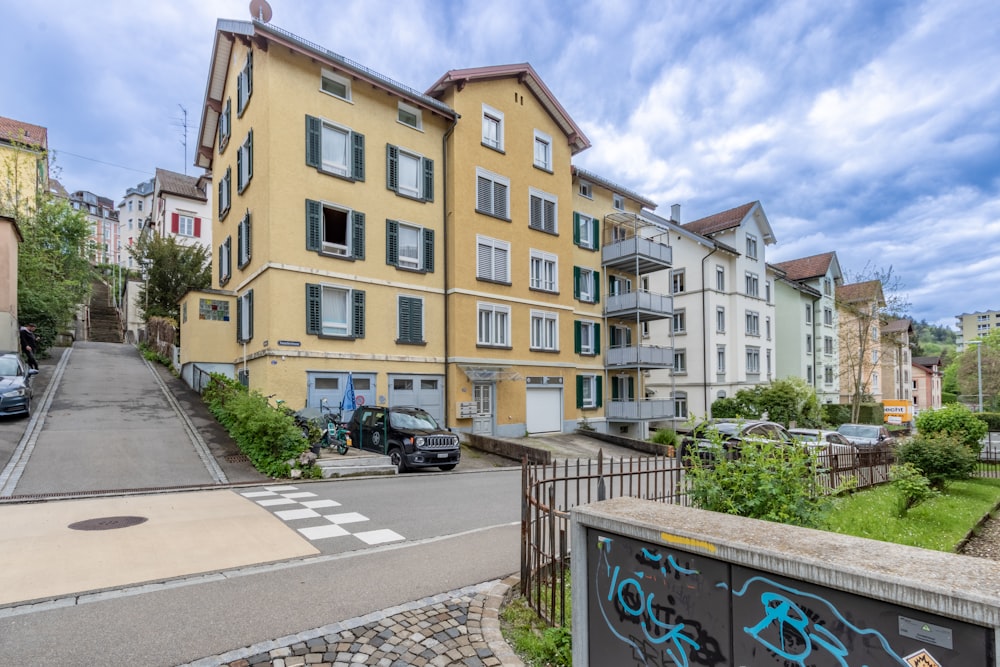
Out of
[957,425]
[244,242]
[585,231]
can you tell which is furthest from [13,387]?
[957,425]

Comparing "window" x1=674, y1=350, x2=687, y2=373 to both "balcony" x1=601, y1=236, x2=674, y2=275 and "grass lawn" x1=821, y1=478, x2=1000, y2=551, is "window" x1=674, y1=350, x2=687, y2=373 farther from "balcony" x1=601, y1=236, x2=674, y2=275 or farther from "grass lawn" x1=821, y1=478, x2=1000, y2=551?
"grass lawn" x1=821, y1=478, x2=1000, y2=551

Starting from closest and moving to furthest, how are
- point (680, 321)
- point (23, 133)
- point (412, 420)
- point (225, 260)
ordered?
1. point (412, 420)
2. point (225, 260)
3. point (23, 133)
4. point (680, 321)

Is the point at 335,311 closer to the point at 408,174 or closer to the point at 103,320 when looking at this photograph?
the point at 408,174

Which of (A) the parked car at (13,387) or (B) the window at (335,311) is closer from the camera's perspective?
(A) the parked car at (13,387)

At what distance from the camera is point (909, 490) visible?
9570mm

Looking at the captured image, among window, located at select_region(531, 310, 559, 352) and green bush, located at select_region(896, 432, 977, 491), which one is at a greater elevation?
window, located at select_region(531, 310, 559, 352)

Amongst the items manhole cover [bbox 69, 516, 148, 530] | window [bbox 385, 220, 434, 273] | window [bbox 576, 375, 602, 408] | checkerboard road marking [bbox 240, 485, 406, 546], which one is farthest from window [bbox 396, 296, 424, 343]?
manhole cover [bbox 69, 516, 148, 530]

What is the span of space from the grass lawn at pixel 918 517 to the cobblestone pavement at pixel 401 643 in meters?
3.15

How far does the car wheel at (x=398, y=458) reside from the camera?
14.9m

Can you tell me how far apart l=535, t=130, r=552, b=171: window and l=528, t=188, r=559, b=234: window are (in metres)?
1.47

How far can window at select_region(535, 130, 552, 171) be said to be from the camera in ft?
86.6

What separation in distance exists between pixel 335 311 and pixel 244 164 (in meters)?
6.81

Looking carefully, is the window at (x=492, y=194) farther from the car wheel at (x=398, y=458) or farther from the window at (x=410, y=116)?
the car wheel at (x=398, y=458)

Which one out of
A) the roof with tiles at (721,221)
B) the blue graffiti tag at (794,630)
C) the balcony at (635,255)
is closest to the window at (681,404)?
the balcony at (635,255)
